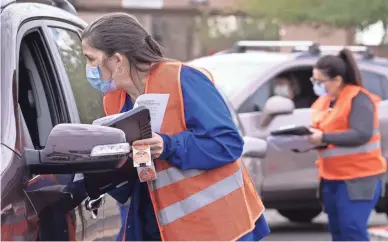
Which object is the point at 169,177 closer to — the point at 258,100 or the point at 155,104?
the point at 155,104

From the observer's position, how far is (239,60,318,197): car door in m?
10.3

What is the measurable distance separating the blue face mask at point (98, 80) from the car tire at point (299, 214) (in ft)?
26.3

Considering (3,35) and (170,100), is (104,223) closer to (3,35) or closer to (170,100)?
(170,100)

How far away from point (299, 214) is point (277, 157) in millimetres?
1578

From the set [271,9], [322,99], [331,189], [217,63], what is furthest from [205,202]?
[271,9]

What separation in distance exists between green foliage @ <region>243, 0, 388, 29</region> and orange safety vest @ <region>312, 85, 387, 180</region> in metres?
18.1

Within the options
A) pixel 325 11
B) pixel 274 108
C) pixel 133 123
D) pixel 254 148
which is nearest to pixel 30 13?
pixel 133 123

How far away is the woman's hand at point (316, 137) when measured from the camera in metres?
7.52

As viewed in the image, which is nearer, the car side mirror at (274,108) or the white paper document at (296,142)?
the white paper document at (296,142)

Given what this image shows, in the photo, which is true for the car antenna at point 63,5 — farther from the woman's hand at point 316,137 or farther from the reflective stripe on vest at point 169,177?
the woman's hand at point 316,137

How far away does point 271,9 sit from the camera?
1173 inches

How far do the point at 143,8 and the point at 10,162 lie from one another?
89.5ft

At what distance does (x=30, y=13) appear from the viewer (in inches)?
153

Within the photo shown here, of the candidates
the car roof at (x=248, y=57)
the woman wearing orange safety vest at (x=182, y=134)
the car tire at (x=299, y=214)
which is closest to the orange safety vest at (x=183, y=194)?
the woman wearing orange safety vest at (x=182, y=134)
